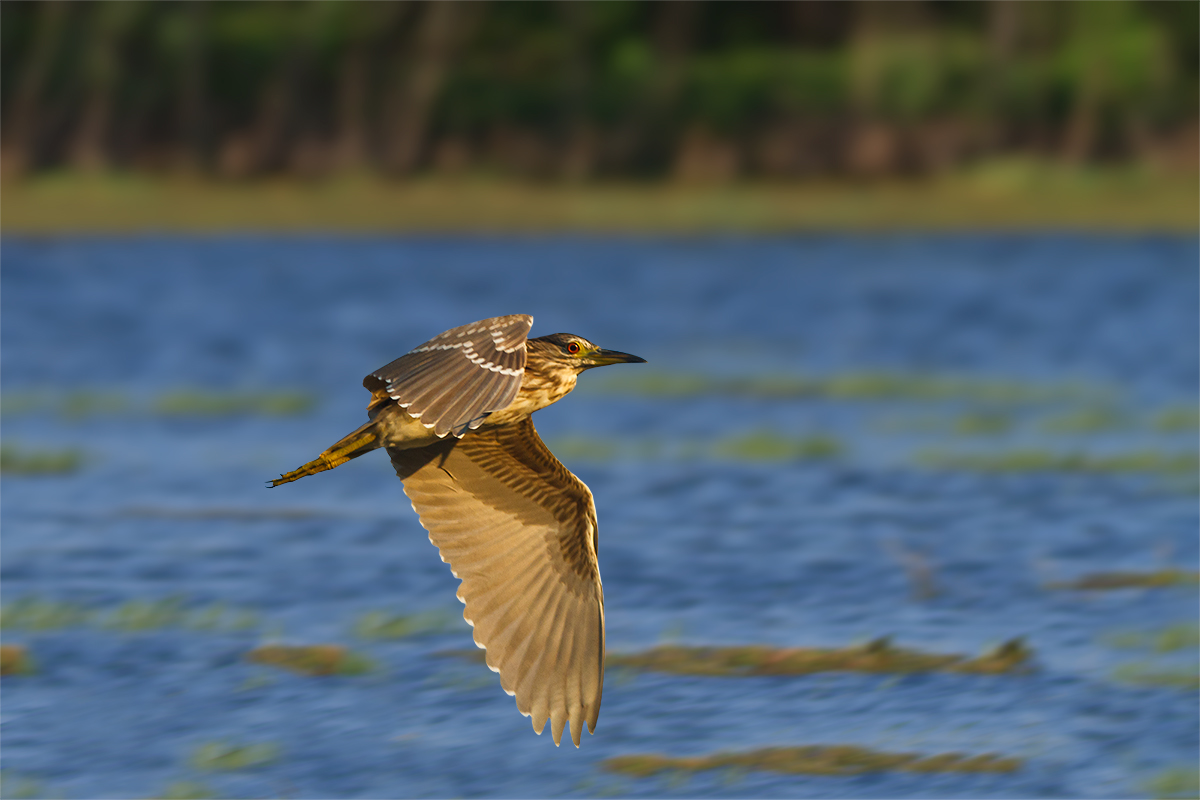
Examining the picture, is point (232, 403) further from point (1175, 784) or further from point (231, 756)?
point (1175, 784)

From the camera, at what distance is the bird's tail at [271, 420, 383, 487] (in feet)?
18.0

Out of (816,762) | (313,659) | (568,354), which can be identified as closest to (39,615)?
(313,659)

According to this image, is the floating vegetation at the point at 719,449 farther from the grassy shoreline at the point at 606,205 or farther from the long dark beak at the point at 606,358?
the grassy shoreline at the point at 606,205

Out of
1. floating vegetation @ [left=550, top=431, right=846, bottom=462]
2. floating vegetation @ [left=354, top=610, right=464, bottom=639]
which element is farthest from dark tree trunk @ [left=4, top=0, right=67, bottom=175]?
floating vegetation @ [left=354, top=610, right=464, bottom=639]

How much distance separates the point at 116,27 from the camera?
1273 inches

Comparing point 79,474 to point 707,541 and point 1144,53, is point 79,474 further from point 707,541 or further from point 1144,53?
point 1144,53

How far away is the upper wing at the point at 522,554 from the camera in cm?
606

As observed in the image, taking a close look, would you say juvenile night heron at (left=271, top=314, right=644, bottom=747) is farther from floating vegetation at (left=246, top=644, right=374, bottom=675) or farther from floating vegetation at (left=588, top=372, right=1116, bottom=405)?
floating vegetation at (left=588, top=372, right=1116, bottom=405)

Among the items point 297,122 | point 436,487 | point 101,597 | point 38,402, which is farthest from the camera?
point 297,122

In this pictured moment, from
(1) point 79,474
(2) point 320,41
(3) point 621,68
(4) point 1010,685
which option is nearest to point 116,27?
(2) point 320,41

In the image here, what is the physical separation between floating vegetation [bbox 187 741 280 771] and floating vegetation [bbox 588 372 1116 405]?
8.26 m

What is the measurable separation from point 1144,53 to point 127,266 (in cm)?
1745

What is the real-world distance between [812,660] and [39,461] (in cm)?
614

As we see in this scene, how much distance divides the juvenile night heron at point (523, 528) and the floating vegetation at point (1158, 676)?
2679 mm
